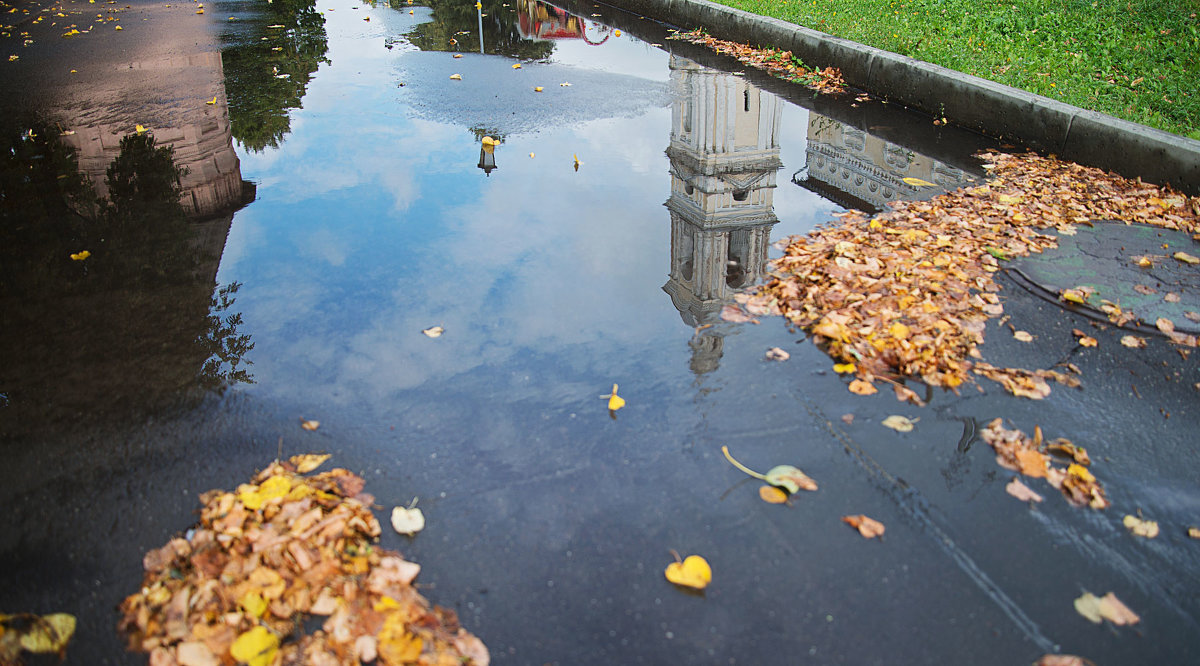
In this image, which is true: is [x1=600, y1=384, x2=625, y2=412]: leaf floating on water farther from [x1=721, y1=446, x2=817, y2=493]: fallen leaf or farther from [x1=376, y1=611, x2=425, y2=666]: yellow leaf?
[x1=376, y1=611, x2=425, y2=666]: yellow leaf

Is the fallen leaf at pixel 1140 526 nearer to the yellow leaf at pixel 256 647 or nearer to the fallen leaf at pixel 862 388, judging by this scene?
the fallen leaf at pixel 862 388

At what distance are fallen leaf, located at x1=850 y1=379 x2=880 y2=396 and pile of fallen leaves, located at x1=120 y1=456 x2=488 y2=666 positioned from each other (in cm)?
204

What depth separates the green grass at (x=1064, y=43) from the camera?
664 cm

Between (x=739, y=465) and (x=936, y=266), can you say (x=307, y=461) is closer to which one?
(x=739, y=465)

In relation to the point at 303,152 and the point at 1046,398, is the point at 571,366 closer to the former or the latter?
the point at 1046,398

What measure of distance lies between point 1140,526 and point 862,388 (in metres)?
1.13

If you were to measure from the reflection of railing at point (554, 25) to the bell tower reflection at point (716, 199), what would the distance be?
15.9 feet

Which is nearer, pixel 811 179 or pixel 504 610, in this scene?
→ pixel 504 610

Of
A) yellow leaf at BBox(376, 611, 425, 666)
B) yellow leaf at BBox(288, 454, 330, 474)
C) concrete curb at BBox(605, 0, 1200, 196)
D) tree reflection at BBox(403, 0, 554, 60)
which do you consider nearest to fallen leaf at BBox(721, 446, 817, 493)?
yellow leaf at BBox(376, 611, 425, 666)

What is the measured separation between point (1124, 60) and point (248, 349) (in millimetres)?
8957

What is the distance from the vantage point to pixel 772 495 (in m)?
2.74

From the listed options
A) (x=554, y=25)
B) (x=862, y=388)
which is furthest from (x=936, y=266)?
(x=554, y=25)

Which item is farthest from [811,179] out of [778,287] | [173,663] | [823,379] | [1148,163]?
[173,663]

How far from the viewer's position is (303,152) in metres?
6.40
